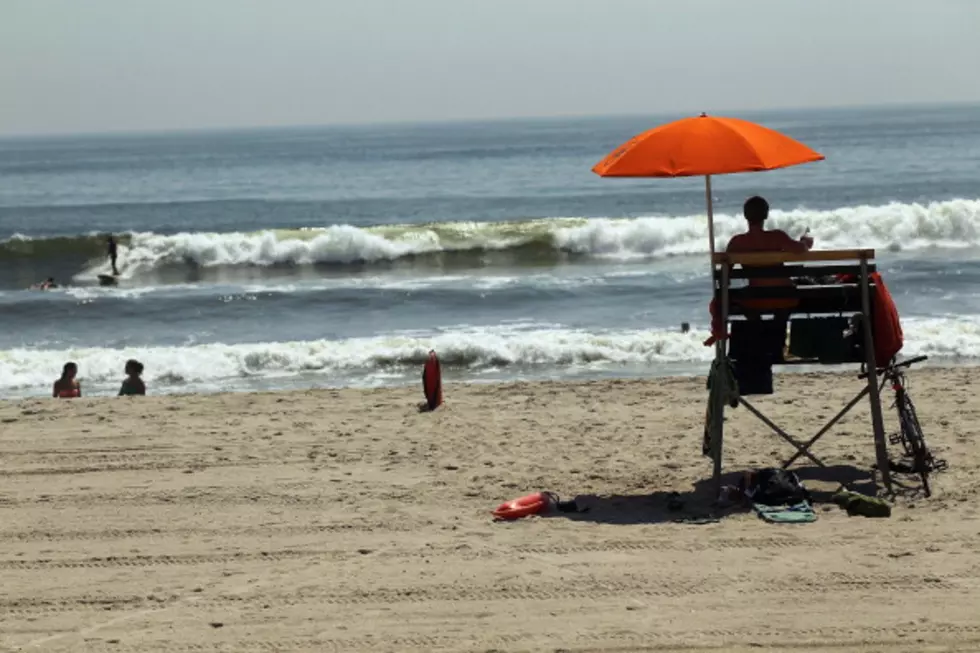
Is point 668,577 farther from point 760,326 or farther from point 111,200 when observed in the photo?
point 111,200

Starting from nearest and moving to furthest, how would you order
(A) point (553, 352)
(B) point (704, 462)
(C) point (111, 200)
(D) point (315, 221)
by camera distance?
(B) point (704, 462) < (A) point (553, 352) < (D) point (315, 221) < (C) point (111, 200)

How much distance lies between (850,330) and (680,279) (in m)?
15.0

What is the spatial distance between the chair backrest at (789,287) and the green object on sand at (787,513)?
97 cm

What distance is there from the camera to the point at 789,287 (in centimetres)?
613

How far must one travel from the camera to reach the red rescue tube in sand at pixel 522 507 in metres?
6.08

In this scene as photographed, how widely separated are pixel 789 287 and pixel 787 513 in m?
1.10

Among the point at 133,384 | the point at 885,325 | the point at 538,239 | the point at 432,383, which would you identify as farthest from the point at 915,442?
the point at 538,239

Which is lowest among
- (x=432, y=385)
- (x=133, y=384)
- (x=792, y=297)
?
(x=133, y=384)

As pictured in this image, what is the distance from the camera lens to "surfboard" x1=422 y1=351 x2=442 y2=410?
8.82 meters

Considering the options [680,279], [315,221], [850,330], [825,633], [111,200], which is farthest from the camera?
[111,200]

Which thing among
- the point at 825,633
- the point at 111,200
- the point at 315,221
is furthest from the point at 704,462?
the point at 111,200

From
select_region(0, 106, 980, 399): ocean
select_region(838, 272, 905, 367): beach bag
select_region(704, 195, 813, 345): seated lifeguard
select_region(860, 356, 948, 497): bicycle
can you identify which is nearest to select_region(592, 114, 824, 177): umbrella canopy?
select_region(704, 195, 813, 345): seated lifeguard

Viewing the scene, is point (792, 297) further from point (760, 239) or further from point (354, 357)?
point (354, 357)

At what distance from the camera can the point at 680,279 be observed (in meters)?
21.1
